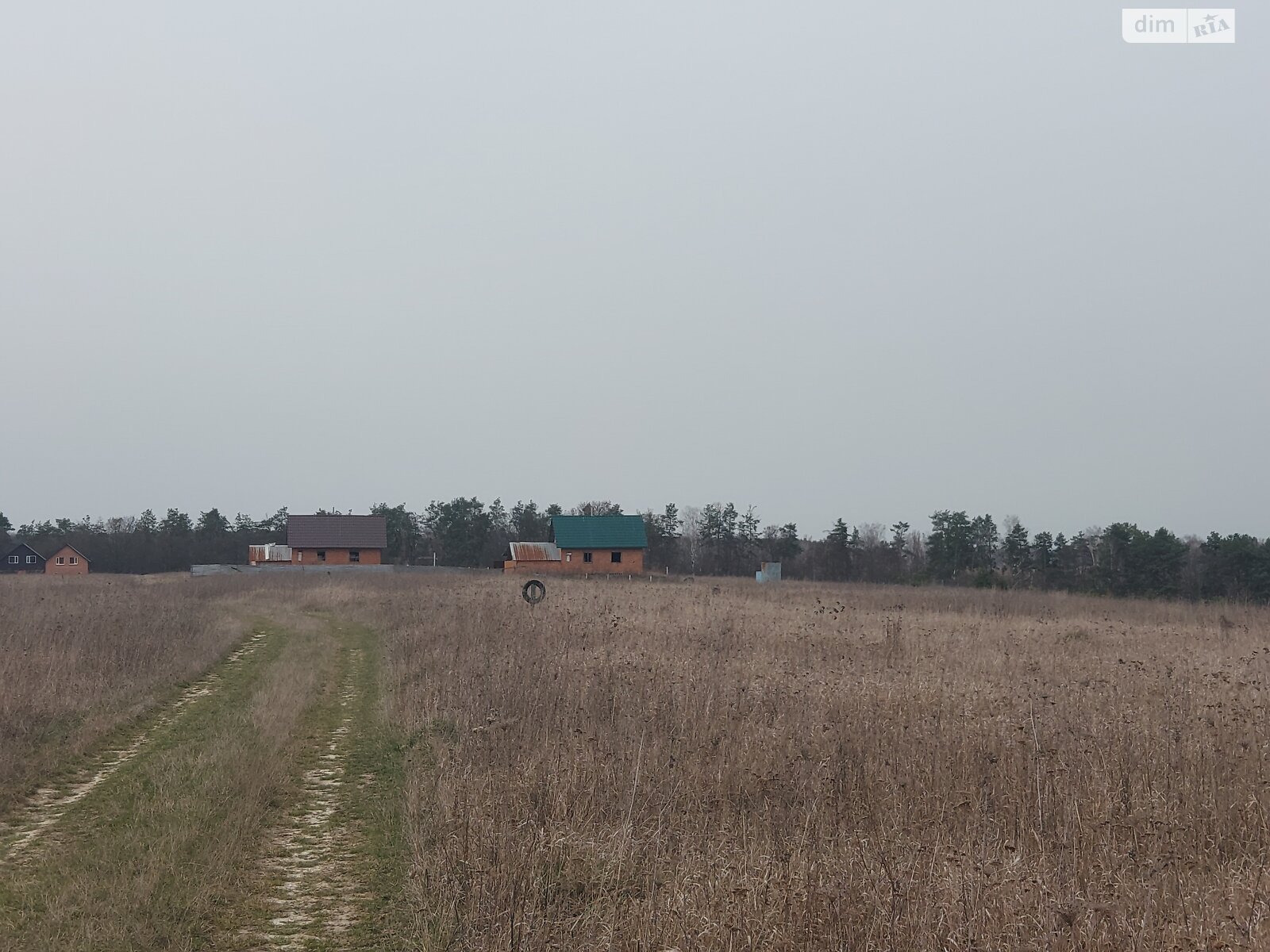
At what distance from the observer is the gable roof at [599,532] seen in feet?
201

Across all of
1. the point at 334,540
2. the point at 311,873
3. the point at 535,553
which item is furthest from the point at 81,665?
the point at 334,540

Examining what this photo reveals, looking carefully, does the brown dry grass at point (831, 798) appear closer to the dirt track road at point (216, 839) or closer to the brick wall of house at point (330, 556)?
the dirt track road at point (216, 839)

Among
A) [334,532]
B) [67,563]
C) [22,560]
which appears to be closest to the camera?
[334,532]

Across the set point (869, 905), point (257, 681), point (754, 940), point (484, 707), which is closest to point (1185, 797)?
point (869, 905)

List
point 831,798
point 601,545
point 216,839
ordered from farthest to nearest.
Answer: point 601,545 < point 831,798 < point 216,839

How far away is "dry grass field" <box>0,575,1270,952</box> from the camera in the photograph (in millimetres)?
5062

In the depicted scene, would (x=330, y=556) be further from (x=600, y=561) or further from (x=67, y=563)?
(x=67, y=563)

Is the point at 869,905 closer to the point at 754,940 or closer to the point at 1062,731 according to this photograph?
the point at 754,940

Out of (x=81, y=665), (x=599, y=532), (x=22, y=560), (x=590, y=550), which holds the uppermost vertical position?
(x=599, y=532)

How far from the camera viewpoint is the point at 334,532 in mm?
71062

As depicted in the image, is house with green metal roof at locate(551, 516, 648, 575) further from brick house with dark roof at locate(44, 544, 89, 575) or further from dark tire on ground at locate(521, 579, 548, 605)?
brick house with dark roof at locate(44, 544, 89, 575)

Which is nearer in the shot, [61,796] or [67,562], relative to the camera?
[61,796]

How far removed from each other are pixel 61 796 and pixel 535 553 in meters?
54.2

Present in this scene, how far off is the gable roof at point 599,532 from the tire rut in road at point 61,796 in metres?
48.3
